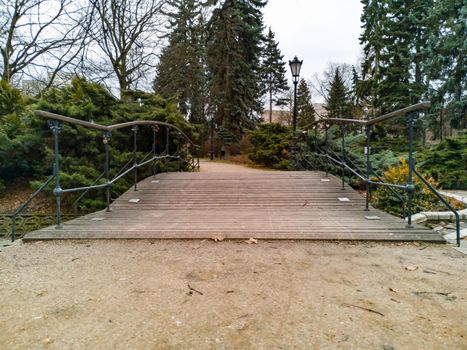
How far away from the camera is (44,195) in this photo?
5262 millimetres

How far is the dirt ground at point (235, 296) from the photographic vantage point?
4.24 ft

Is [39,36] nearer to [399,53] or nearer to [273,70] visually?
[399,53]

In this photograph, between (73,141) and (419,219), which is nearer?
(419,219)

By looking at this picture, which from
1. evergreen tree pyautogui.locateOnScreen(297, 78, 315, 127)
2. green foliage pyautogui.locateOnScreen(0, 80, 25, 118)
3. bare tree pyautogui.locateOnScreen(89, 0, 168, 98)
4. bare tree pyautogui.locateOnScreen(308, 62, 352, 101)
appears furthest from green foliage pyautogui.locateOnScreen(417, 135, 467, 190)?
bare tree pyautogui.locateOnScreen(308, 62, 352, 101)

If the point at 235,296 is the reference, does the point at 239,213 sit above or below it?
above

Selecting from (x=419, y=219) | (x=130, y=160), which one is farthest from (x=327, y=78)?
(x=419, y=219)

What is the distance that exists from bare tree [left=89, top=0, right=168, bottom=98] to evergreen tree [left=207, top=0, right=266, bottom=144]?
16.7ft

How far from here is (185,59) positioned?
1369 centimetres

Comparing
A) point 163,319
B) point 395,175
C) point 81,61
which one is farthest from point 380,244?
point 81,61

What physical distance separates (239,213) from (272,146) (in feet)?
31.6

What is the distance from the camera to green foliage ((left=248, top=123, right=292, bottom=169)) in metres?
12.6

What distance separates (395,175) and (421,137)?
51.5 ft

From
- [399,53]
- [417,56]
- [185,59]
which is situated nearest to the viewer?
[185,59]

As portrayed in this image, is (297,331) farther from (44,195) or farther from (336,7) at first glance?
(336,7)
